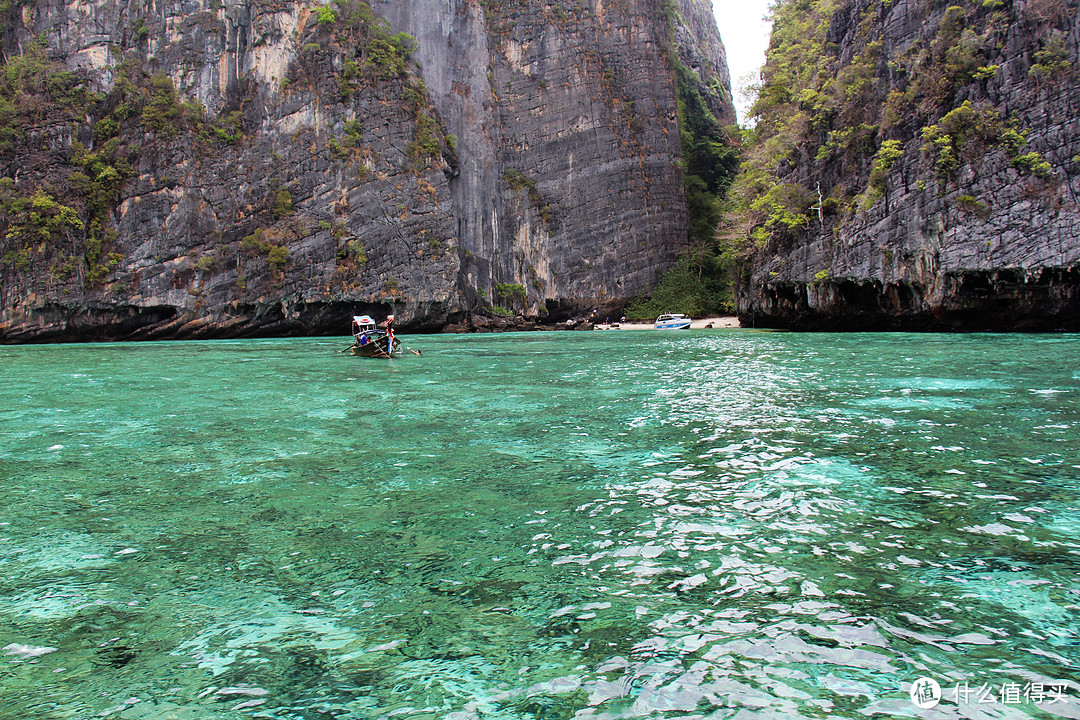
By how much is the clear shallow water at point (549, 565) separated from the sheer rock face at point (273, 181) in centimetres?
3143

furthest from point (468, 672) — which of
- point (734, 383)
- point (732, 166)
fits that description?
point (732, 166)

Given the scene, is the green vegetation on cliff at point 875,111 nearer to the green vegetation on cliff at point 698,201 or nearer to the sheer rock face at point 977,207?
the sheer rock face at point 977,207

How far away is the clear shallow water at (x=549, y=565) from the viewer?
108 inches

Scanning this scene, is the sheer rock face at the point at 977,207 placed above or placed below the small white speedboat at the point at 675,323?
above

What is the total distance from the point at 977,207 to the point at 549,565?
79.2 feet

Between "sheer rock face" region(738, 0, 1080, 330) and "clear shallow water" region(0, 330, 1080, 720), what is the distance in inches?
604

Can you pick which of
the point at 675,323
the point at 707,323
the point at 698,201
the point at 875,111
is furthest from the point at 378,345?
the point at 698,201

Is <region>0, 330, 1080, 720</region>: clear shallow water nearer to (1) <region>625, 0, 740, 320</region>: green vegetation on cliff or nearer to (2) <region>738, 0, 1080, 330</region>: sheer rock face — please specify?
(2) <region>738, 0, 1080, 330</region>: sheer rock face

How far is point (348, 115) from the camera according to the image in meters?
40.4

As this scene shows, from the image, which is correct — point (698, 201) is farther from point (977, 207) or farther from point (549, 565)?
point (549, 565)

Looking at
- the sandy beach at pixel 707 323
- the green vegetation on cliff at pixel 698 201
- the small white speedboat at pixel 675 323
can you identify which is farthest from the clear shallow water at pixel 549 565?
the green vegetation on cliff at pixel 698 201

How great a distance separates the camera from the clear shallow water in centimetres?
274

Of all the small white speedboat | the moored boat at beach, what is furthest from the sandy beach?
the moored boat at beach

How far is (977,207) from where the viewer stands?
21719mm
